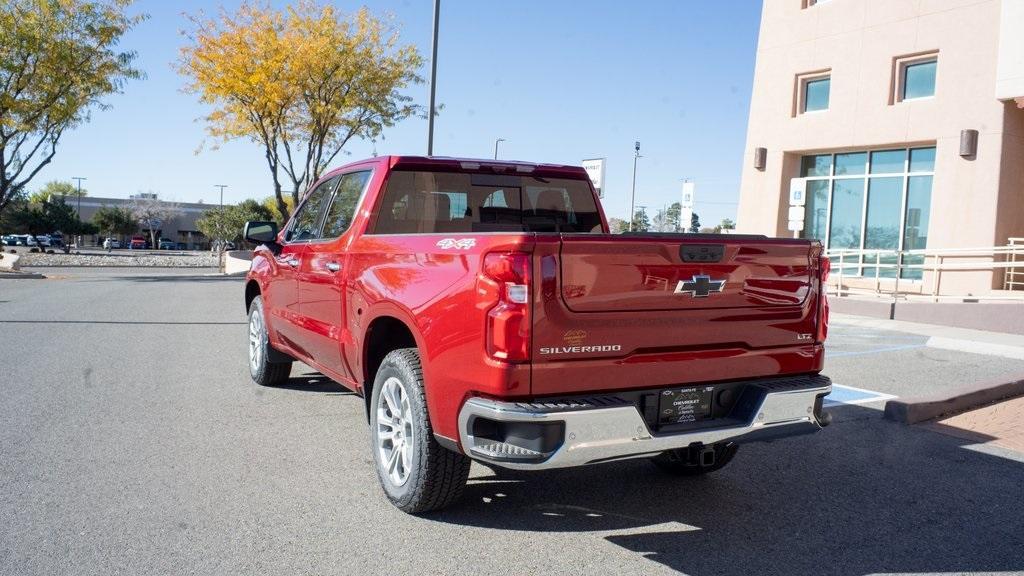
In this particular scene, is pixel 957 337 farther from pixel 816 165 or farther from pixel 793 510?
pixel 793 510

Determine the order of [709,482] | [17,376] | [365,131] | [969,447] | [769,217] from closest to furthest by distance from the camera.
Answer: [709,482] → [969,447] → [17,376] → [769,217] → [365,131]

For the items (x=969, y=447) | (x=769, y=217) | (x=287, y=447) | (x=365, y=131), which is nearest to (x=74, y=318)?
(x=287, y=447)

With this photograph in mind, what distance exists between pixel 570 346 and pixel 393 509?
4.70 feet

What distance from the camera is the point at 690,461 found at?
189 inches

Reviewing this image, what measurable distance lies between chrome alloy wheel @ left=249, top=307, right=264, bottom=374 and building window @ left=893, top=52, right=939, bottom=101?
1661 centimetres

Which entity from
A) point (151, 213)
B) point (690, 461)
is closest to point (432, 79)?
point (690, 461)

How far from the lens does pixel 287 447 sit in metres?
5.28

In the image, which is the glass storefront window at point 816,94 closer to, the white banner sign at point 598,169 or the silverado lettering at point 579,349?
the white banner sign at point 598,169

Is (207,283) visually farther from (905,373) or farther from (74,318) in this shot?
(905,373)

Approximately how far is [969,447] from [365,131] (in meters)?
26.7

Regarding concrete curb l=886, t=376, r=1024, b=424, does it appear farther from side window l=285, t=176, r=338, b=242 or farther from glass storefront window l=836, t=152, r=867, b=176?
glass storefront window l=836, t=152, r=867, b=176

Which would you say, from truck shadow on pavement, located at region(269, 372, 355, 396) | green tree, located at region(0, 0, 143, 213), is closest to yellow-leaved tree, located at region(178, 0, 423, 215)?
green tree, located at region(0, 0, 143, 213)

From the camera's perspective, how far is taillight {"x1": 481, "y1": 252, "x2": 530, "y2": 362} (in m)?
3.36

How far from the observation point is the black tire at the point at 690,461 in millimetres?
Answer: 4750
